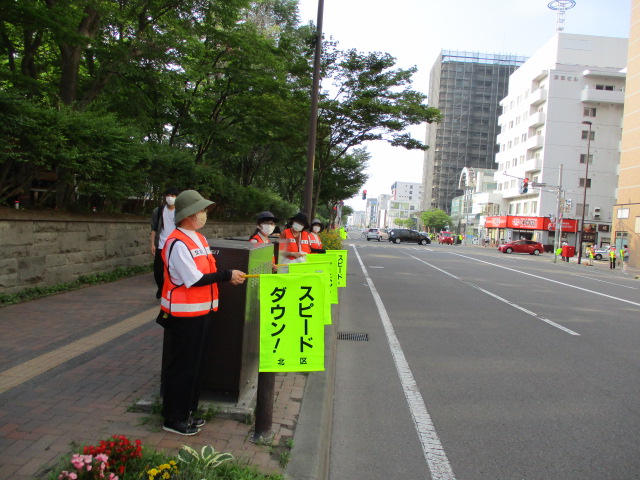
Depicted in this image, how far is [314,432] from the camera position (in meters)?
3.49

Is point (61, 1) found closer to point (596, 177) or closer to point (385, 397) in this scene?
point (385, 397)

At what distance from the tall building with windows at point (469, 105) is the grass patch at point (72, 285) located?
83.8 m

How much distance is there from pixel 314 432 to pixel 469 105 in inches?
3751

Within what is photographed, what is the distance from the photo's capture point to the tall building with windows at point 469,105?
90688 millimetres

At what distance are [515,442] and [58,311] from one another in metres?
5.96

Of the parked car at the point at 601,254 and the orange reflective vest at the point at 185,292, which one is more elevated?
the orange reflective vest at the point at 185,292

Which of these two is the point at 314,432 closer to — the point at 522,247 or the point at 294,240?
the point at 294,240

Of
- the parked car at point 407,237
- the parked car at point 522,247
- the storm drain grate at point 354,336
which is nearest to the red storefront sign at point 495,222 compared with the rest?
the parked car at point 522,247

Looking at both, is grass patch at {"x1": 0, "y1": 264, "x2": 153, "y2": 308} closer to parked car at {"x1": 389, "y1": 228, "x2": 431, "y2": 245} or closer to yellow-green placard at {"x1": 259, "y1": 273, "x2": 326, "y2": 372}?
yellow-green placard at {"x1": 259, "y1": 273, "x2": 326, "y2": 372}

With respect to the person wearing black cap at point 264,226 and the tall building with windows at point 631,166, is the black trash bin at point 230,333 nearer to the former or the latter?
the person wearing black cap at point 264,226

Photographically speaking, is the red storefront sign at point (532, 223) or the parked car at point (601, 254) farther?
the red storefront sign at point (532, 223)

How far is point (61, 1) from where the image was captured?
29.7 ft

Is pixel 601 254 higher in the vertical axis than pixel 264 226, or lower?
lower

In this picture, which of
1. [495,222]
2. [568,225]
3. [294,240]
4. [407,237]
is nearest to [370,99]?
[294,240]
